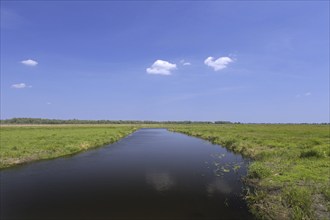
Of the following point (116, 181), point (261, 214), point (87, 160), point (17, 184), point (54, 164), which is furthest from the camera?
point (87, 160)

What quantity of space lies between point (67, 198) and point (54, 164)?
12.0 metres

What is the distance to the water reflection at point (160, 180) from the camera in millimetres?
18005

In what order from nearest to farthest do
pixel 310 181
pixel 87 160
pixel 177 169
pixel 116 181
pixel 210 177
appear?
pixel 310 181 < pixel 116 181 < pixel 210 177 < pixel 177 169 < pixel 87 160

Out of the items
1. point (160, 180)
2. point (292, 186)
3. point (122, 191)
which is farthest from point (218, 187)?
point (122, 191)

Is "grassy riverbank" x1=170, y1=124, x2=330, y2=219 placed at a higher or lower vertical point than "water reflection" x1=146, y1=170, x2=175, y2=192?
higher

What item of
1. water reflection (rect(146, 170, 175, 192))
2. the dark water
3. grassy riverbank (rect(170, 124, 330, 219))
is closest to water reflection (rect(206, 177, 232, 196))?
the dark water

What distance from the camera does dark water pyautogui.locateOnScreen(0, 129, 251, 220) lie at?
42.5 ft

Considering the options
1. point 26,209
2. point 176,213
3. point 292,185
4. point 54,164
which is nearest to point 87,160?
point 54,164

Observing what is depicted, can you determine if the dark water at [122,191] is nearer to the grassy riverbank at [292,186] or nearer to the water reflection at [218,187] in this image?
the water reflection at [218,187]

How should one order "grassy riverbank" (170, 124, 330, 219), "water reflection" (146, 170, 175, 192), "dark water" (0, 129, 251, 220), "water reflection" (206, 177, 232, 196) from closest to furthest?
1. "grassy riverbank" (170, 124, 330, 219)
2. "dark water" (0, 129, 251, 220)
3. "water reflection" (206, 177, 232, 196)
4. "water reflection" (146, 170, 175, 192)

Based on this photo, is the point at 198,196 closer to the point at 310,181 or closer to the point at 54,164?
the point at 310,181

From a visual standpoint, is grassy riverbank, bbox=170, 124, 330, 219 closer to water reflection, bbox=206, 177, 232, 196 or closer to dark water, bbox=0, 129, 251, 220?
dark water, bbox=0, 129, 251, 220

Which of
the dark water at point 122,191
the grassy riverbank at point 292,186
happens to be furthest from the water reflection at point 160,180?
the grassy riverbank at point 292,186

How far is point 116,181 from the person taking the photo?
1962 centimetres
